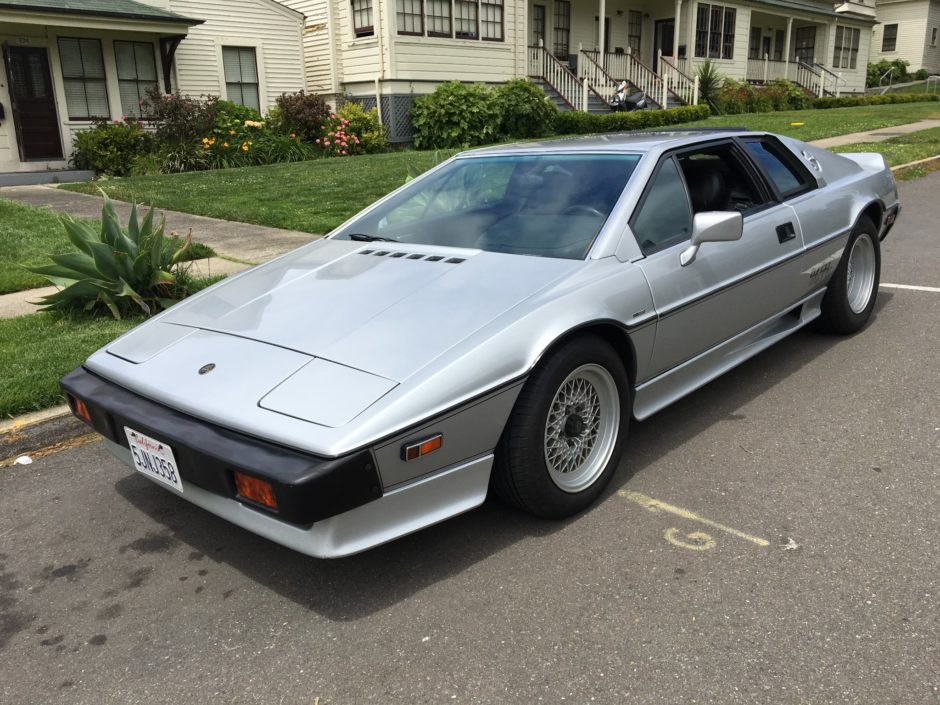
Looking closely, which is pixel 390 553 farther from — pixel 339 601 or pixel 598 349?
pixel 598 349

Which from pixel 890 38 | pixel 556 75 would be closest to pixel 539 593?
pixel 556 75

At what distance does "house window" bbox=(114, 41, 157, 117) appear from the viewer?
55.1ft

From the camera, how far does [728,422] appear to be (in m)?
4.02

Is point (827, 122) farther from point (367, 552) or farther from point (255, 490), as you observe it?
point (255, 490)

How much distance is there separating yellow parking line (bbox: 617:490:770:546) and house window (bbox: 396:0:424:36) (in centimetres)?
1725

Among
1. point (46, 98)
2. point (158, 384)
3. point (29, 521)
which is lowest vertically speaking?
point (29, 521)

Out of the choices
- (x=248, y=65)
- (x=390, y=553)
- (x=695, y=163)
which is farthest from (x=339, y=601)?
(x=248, y=65)

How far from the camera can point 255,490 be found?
248 cm

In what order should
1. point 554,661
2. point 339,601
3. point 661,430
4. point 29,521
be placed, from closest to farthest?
point 554,661
point 339,601
point 29,521
point 661,430

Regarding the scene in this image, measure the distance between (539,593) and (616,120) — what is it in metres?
18.6

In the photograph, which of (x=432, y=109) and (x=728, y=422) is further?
(x=432, y=109)

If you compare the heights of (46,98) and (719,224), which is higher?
(46,98)

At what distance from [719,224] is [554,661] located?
6.39ft

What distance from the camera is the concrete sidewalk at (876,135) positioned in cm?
1459
